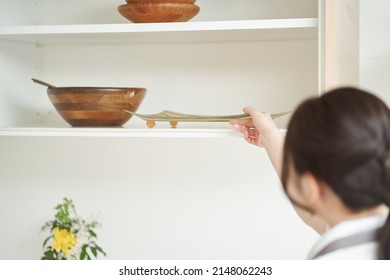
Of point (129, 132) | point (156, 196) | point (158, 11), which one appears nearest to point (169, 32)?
point (158, 11)

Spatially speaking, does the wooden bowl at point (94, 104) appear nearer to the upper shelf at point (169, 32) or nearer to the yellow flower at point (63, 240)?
the upper shelf at point (169, 32)

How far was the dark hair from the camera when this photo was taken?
79 cm

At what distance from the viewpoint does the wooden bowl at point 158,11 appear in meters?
1.53

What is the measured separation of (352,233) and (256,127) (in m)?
0.63

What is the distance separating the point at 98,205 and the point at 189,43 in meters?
0.46

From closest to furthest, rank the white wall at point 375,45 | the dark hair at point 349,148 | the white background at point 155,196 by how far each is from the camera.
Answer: the dark hair at point 349,148
the white wall at point 375,45
the white background at point 155,196

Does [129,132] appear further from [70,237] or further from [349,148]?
[349,148]

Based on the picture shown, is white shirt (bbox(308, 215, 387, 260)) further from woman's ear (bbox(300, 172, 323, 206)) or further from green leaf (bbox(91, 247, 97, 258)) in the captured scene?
green leaf (bbox(91, 247, 97, 258))

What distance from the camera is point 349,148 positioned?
785 mm

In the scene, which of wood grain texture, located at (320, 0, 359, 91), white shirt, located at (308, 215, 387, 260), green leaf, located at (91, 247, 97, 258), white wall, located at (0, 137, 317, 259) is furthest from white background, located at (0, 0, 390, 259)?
white shirt, located at (308, 215, 387, 260)

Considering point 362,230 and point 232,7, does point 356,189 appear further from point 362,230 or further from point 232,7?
point 232,7

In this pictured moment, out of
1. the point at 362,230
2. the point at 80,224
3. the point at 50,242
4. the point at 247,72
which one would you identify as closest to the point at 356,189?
the point at 362,230

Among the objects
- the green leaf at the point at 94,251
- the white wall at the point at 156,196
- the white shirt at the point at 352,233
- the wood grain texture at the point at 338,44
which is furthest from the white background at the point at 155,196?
the white shirt at the point at 352,233

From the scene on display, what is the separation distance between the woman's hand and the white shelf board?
0.06ft
